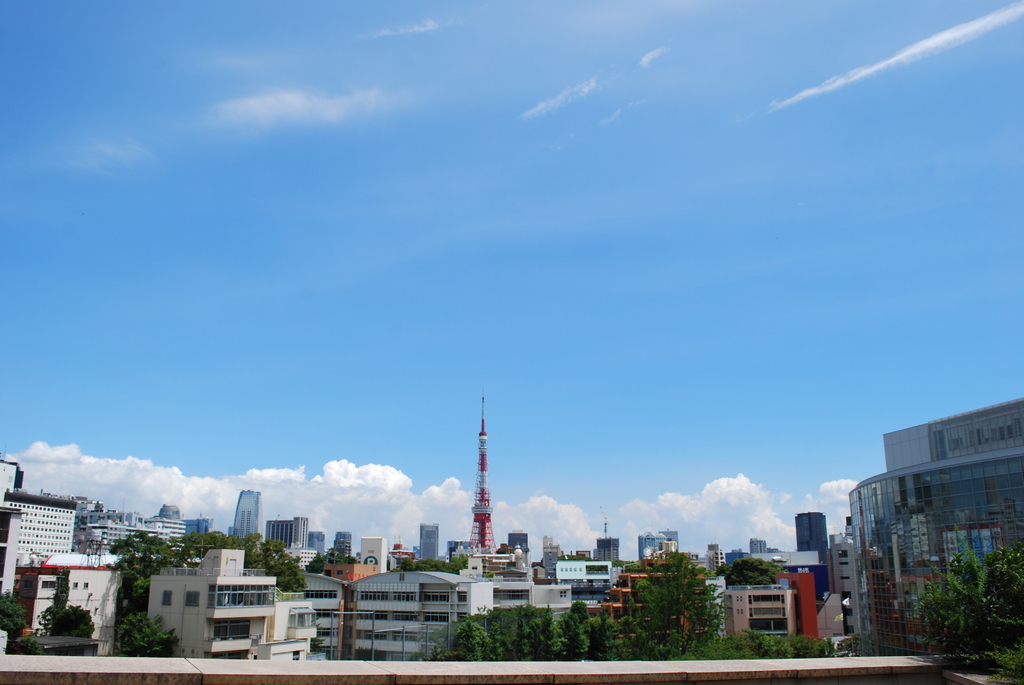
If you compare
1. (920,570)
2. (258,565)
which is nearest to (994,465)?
(920,570)

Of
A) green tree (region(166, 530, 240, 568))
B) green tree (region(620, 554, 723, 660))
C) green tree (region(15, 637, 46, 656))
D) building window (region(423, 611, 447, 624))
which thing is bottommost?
building window (region(423, 611, 447, 624))

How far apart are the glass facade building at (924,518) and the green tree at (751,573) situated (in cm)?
5779

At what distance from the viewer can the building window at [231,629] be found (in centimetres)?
3572

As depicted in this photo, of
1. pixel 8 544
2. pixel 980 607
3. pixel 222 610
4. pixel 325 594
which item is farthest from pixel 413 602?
pixel 980 607

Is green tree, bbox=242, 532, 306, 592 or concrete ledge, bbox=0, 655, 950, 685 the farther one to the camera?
green tree, bbox=242, 532, 306, 592

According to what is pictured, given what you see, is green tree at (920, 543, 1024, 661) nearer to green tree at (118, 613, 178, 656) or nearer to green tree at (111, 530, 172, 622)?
green tree at (118, 613, 178, 656)

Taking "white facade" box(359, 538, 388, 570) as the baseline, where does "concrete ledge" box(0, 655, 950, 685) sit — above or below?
above

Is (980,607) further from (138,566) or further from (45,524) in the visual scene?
(45,524)

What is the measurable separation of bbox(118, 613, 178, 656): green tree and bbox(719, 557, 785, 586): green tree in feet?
263

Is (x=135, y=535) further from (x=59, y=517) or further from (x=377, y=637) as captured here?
(x=59, y=517)

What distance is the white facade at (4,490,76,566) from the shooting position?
162375 millimetres

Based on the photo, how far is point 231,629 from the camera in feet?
119

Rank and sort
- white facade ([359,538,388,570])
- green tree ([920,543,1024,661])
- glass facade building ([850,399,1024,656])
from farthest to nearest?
white facade ([359,538,388,570]) → glass facade building ([850,399,1024,656]) → green tree ([920,543,1024,661])

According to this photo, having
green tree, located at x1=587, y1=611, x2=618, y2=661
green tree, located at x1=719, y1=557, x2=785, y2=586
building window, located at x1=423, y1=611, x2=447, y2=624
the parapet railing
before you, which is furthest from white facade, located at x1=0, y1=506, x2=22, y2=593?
green tree, located at x1=719, y1=557, x2=785, y2=586
